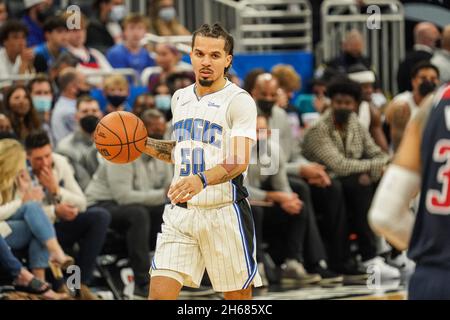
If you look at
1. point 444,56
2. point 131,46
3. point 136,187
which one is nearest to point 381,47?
point 444,56

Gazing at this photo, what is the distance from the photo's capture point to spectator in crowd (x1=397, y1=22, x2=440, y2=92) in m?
12.5

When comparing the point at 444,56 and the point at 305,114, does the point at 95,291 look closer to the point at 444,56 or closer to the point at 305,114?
the point at 305,114

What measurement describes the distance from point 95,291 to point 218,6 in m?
6.53

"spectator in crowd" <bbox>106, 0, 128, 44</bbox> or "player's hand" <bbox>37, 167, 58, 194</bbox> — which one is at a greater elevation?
"spectator in crowd" <bbox>106, 0, 128, 44</bbox>

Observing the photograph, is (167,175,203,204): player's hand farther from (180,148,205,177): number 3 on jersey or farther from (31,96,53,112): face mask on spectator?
(31,96,53,112): face mask on spectator

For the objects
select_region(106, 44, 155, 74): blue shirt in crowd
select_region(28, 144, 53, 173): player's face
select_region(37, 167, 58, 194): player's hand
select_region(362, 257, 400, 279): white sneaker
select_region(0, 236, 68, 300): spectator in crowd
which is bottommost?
select_region(362, 257, 400, 279): white sneaker

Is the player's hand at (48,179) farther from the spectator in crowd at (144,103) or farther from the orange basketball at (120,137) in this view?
the orange basketball at (120,137)

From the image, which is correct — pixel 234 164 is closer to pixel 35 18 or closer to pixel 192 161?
pixel 192 161

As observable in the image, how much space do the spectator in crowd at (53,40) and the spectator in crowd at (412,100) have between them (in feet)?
11.7

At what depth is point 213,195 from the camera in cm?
655

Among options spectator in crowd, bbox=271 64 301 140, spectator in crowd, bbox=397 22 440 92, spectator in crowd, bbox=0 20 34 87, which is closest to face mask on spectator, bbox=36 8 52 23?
spectator in crowd, bbox=0 20 34 87

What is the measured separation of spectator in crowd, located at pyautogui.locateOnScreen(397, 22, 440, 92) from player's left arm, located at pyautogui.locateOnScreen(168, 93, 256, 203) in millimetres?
6185

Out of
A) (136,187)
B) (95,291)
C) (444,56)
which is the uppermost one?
(444,56)

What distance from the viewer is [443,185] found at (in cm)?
416
